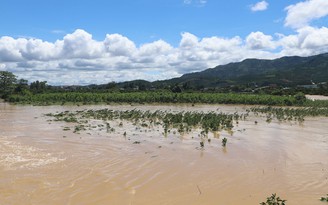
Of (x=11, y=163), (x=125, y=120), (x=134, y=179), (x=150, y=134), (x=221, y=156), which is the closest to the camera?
(x=134, y=179)

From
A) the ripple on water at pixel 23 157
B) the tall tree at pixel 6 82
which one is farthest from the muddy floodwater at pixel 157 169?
the tall tree at pixel 6 82

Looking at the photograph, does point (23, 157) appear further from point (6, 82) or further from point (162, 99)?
point (6, 82)

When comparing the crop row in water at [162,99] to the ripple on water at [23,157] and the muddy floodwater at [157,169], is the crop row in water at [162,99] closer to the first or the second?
the muddy floodwater at [157,169]

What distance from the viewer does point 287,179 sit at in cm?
944

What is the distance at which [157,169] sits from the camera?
10.3 m

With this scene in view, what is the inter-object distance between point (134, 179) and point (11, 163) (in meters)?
4.35

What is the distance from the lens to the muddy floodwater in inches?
310

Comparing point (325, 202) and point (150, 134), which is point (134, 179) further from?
point (150, 134)

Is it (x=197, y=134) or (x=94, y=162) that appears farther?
(x=197, y=134)

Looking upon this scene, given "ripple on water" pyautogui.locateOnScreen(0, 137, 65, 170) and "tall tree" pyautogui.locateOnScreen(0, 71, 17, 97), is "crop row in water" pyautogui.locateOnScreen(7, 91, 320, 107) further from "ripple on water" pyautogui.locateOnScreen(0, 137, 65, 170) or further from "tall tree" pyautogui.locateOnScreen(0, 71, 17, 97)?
"ripple on water" pyautogui.locateOnScreen(0, 137, 65, 170)

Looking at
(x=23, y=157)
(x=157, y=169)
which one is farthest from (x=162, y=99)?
(x=157, y=169)

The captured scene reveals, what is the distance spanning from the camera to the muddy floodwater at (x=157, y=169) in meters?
7.88

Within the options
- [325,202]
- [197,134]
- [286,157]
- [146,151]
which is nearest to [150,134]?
[197,134]

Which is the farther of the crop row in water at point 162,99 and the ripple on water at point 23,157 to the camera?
the crop row in water at point 162,99
